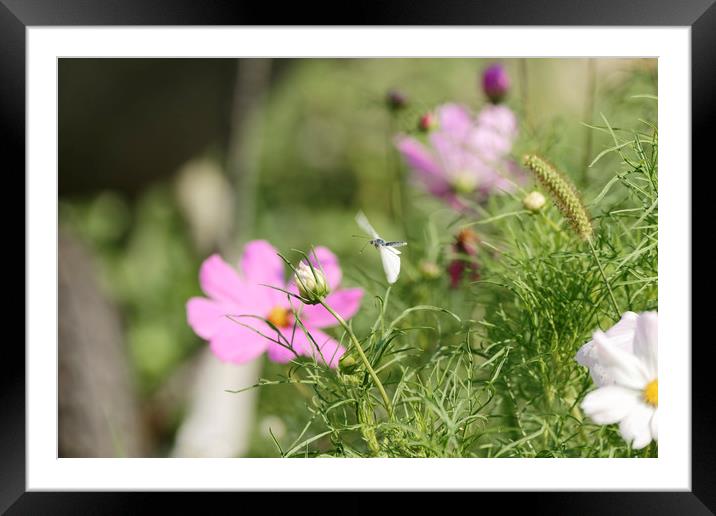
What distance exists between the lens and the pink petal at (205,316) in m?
0.45

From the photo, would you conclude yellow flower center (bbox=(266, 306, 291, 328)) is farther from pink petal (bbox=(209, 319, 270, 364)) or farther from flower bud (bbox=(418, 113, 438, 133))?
flower bud (bbox=(418, 113, 438, 133))

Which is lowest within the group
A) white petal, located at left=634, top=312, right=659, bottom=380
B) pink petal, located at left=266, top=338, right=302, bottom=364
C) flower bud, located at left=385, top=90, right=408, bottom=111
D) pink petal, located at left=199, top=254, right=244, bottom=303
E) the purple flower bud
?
pink petal, located at left=266, top=338, right=302, bottom=364

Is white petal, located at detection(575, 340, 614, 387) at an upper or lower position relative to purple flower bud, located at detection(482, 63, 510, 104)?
lower

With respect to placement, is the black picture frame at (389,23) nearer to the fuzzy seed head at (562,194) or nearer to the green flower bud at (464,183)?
the fuzzy seed head at (562,194)

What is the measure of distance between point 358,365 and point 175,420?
0.99m

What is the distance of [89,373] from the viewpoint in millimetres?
941

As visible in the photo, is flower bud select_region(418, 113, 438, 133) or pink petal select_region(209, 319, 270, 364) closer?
pink petal select_region(209, 319, 270, 364)

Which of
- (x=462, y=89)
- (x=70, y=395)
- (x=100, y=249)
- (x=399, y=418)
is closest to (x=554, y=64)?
(x=462, y=89)

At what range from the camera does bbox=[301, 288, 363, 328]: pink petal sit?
0.47 meters

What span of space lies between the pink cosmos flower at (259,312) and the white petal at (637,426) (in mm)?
151

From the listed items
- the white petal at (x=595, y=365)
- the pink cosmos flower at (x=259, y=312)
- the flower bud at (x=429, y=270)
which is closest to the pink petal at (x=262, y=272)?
the pink cosmos flower at (x=259, y=312)

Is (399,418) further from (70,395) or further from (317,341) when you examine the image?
(70,395)

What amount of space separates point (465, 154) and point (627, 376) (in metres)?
0.27

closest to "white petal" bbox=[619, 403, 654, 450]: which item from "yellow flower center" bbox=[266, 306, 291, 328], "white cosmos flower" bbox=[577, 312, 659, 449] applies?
"white cosmos flower" bbox=[577, 312, 659, 449]
